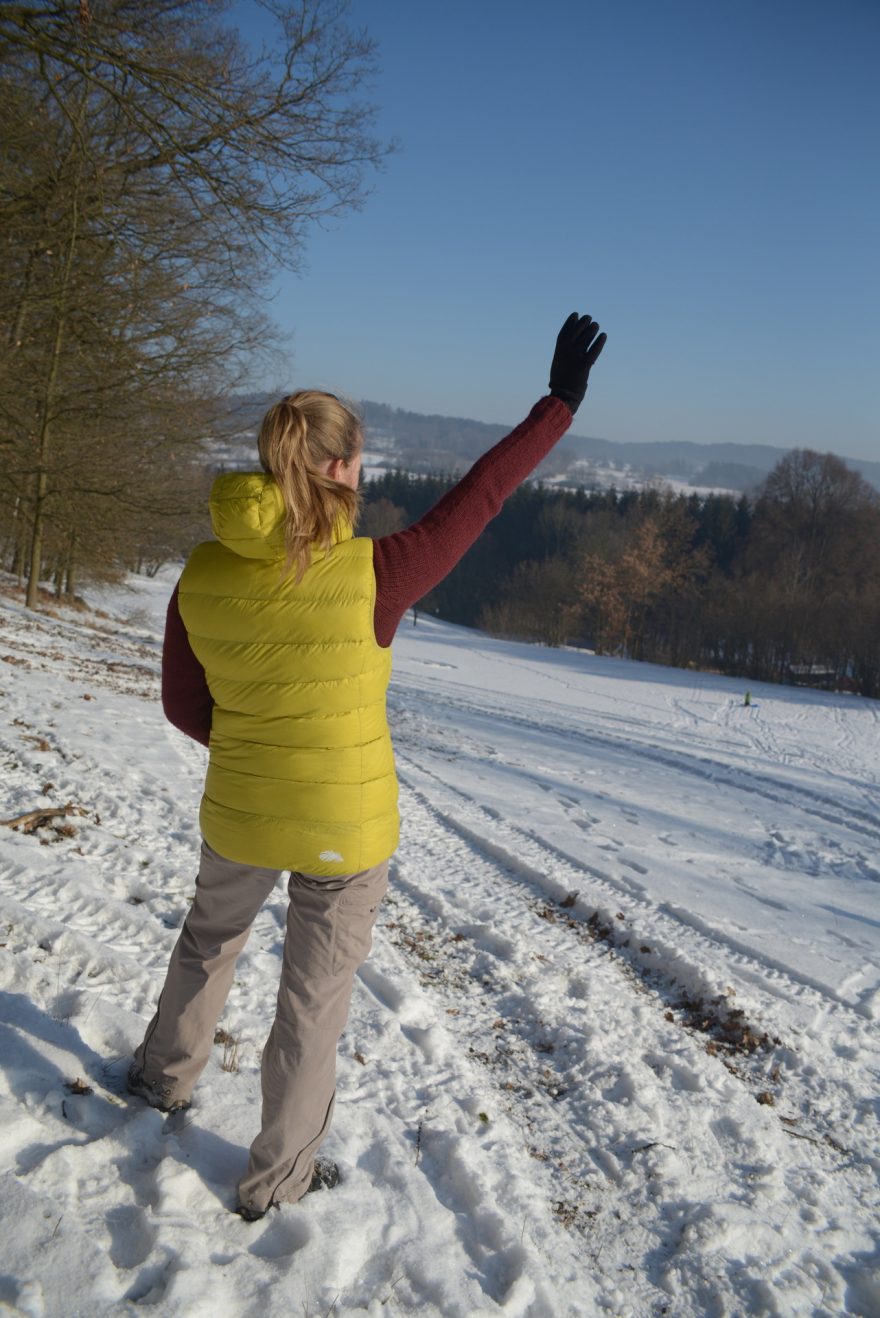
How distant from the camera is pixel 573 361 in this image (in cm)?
241

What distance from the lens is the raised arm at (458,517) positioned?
2195 millimetres

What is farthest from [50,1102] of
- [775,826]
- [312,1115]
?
[775,826]

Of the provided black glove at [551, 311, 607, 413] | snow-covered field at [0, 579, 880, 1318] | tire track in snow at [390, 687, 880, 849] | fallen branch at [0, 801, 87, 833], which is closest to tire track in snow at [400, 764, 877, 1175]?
snow-covered field at [0, 579, 880, 1318]

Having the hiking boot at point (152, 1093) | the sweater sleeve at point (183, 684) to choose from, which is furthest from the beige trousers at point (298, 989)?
the hiking boot at point (152, 1093)

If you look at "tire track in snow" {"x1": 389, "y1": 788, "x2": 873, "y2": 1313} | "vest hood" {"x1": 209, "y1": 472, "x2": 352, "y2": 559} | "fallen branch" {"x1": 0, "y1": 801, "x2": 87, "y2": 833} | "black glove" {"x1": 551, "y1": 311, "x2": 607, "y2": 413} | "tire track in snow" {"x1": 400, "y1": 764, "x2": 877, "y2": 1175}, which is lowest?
"tire track in snow" {"x1": 400, "y1": 764, "x2": 877, "y2": 1175}

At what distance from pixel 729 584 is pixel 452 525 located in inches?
2000

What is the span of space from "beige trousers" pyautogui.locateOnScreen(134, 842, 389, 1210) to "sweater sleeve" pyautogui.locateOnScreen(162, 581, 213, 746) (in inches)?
14.3

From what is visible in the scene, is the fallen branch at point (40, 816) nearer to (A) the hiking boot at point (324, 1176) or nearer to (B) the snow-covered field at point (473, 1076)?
(B) the snow-covered field at point (473, 1076)

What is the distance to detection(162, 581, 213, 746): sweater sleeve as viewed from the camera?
7.94ft

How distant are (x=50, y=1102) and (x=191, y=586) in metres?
1.61

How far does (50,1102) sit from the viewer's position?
8.36 ft

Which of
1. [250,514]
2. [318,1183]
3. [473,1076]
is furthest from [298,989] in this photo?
[473,1076]

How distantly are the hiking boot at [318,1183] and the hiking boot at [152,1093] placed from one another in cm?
47

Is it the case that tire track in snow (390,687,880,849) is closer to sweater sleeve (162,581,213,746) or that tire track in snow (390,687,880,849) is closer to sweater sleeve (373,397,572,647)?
sweater sleeve (373,397,572,647)
